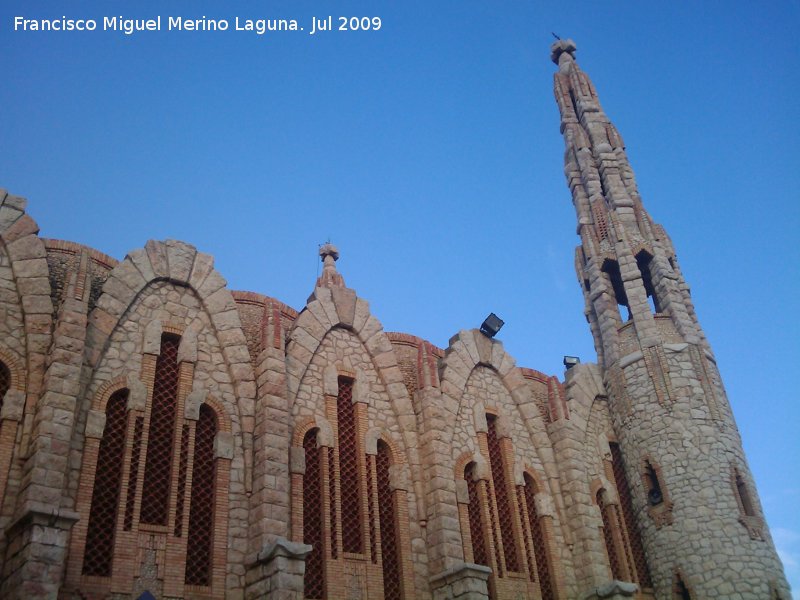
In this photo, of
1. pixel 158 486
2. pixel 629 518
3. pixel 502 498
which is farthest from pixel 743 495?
pixel 158 486

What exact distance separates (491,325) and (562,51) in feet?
44.9

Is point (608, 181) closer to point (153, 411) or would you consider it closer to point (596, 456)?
point (596, 456)

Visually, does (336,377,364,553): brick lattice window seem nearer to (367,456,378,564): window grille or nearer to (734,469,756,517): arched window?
(367,456,378,564): window grille

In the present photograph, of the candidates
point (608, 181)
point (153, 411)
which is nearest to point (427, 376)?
point (153, 411)

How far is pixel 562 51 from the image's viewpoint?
95.1 ft

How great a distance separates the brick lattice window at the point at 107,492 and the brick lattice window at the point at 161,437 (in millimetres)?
474

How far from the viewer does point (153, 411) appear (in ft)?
45.8

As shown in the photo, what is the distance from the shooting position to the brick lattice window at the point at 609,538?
729 inches

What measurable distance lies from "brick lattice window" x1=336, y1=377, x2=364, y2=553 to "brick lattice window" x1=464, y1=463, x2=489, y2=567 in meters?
2.65

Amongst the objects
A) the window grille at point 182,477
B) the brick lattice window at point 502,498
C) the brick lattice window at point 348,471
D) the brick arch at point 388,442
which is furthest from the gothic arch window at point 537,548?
the window grille at point 182,477

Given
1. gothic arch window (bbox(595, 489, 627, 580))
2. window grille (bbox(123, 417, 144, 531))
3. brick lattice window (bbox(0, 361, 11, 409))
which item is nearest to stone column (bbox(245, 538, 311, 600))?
window grille (bbox(123, 417, 144, 531))

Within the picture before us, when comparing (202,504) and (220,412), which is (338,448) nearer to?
(220,412)

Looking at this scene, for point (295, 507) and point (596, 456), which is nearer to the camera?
point (295, 507)

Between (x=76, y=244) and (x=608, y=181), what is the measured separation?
15340mm
